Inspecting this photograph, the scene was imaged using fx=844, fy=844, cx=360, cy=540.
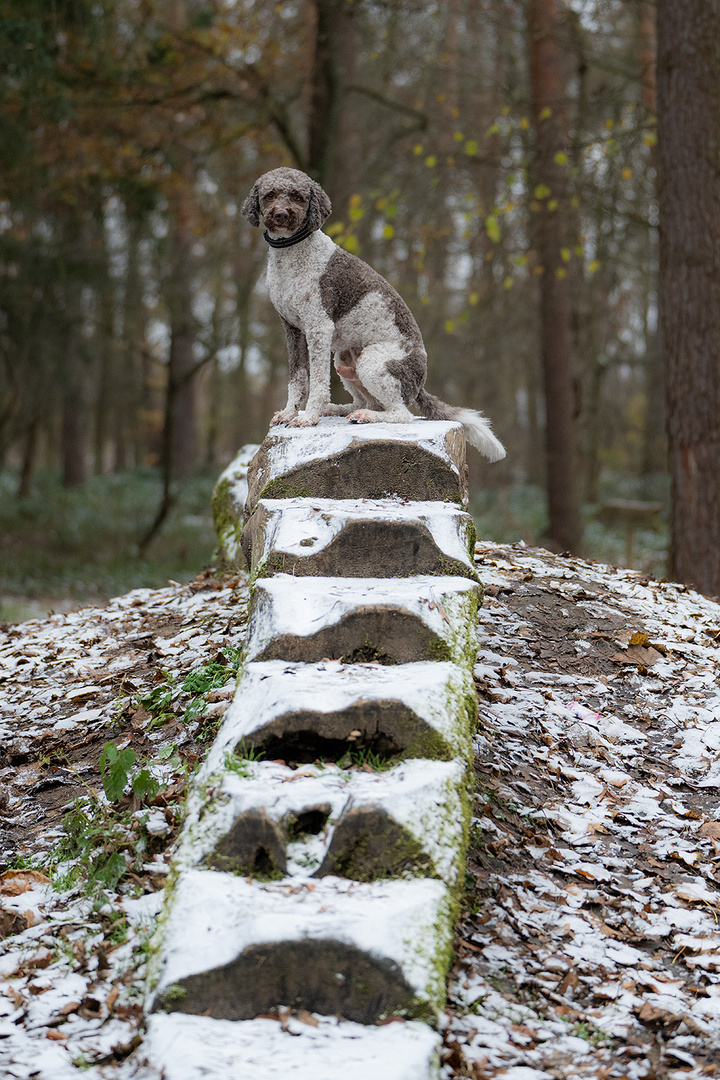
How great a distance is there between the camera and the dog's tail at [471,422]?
16.7 feet

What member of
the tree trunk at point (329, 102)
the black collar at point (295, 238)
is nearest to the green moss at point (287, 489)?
the black collar at point (295, 238)

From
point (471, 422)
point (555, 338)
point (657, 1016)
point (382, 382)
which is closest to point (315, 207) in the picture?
point (382, 382)

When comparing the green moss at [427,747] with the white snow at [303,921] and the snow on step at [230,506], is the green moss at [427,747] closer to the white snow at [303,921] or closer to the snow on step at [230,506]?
the white snow at [303,921]

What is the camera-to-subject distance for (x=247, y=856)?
2.54m

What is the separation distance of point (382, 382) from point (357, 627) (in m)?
1.91

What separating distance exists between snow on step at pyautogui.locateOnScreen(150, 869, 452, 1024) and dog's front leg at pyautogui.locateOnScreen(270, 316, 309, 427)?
117 inches

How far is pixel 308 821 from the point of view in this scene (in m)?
2.66

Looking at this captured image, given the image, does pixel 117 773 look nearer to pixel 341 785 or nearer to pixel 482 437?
pixel 341 785

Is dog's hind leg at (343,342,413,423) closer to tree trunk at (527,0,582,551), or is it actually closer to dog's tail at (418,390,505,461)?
dog's tail at (418,390,505,461)

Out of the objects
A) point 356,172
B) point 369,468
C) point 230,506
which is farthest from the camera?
point 356,172

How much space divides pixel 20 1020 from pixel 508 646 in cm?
297

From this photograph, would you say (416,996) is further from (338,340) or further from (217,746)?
(338,340)

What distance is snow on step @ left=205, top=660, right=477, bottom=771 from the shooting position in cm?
286

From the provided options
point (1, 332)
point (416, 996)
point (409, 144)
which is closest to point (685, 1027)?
point (416, 996)
